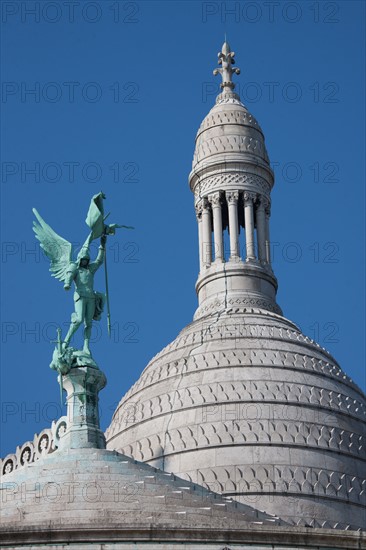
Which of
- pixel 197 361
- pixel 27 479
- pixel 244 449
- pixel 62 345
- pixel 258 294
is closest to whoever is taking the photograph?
pixel 27 479

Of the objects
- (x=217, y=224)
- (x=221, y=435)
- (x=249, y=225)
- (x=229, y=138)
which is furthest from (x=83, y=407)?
(x=229, y=138)

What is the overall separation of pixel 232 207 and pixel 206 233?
1.54m

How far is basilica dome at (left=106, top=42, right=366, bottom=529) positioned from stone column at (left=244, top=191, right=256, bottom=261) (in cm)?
26

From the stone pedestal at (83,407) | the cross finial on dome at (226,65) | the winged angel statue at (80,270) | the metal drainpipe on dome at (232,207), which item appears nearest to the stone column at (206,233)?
the metal drainpipe on dome at (232,207)

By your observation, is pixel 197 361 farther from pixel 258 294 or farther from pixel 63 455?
pixel 63 455

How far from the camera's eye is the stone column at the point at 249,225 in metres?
75.3

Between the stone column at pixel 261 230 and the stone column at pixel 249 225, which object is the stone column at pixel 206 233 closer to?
the stone column at pixel 249 225

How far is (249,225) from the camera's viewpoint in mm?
75500

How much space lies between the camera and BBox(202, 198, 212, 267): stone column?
75.6 metres

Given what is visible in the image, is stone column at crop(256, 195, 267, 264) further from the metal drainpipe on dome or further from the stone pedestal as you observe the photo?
the stone pedestal

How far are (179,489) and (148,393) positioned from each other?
1744 centimetres

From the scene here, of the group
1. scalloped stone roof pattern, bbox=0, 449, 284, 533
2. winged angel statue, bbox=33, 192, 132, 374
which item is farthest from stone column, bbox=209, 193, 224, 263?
scalloped stone roof pattern, bbox=0, 449, 284, 533

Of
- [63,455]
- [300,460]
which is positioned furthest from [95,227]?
[300,460]

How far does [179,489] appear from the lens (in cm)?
4984
